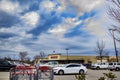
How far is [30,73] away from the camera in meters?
14.4

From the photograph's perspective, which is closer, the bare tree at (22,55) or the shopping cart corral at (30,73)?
the shopping cart corral at (30,73)

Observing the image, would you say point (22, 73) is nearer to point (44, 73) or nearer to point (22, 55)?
point (44, 73)

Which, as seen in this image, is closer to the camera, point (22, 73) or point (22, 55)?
point (22, 73)

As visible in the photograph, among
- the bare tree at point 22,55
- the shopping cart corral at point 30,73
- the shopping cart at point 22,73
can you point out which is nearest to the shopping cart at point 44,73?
the shopping cart corral at point 30,73

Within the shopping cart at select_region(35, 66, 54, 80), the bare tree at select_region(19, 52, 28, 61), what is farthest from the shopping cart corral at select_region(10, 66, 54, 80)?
the bare tree at select_region(19, 52, 28, 61)

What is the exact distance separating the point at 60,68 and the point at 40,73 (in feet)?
73.7

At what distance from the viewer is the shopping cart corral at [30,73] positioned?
46.3 feet

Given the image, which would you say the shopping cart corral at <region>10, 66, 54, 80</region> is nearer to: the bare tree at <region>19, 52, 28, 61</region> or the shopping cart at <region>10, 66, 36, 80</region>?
the shopping cart at <region>10, 66, 36, 80</region>

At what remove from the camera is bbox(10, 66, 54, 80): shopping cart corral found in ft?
46.3

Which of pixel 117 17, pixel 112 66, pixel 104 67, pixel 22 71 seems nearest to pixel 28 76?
pixel 22 71

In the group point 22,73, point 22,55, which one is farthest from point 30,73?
point 22,55

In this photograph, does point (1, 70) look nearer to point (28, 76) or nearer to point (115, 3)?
point (28, 76)

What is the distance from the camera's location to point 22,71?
14.2 meters

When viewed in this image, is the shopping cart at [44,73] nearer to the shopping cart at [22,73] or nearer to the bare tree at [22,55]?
the shopping cart at [22,73]
